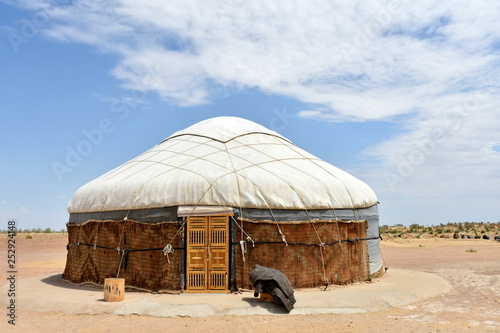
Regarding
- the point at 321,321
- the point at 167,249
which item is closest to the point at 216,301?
the point at 167,249

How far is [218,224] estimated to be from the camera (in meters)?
8.30

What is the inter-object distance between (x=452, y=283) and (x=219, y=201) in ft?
18.6

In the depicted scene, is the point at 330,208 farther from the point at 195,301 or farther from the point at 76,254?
the point at 76,254

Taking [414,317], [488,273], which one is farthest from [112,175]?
[488,273]

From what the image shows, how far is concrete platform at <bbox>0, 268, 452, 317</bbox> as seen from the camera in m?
7.08

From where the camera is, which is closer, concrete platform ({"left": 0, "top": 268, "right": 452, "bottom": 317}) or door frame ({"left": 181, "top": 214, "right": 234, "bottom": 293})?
concrete platform ({"left": 0, "top": 268, "right": 452, "bottom": 317})

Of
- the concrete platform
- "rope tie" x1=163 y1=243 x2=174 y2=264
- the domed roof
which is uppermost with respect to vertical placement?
the domed roof

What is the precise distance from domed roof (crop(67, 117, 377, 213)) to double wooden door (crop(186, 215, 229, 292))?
38cm

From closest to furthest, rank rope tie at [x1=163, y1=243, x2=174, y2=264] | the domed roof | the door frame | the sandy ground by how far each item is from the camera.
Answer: the sandy ground → rope tie at [x1=163, y1=243, x2=174, y2=264] → the door frame → the domed roof

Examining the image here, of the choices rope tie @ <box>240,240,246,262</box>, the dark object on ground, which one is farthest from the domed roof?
the dark object on ground

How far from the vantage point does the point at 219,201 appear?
8.26 meters

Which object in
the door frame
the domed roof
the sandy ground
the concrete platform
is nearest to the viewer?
the sandy ground

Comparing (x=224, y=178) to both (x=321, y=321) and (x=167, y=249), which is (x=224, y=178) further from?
(x=321, y=321)

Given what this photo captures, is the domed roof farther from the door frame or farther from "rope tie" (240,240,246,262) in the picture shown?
"rope tie" (240,240,246,262)
